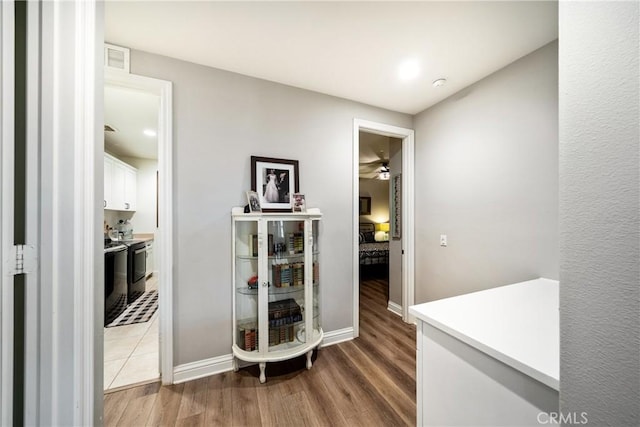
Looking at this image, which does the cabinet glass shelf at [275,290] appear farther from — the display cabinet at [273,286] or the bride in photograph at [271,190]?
the bride in photograph at [271,190]

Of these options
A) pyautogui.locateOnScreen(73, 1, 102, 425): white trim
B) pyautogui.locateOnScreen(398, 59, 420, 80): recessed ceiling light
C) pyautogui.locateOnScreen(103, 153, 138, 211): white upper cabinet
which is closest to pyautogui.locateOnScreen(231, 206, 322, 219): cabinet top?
pyautogui.locateOnScreen(73, 1, 102, 425): white trim

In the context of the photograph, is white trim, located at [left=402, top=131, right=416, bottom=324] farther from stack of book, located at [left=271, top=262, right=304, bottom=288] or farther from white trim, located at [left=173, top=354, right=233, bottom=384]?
white trim, located at [left=173, top=354, right=233, bottom=384]

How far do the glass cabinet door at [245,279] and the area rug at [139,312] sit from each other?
6.23 ft

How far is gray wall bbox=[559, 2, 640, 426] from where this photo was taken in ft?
1.42

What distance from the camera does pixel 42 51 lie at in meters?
0.69

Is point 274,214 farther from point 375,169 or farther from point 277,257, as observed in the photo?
point 375,169

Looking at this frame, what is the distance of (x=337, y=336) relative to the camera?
2.33m

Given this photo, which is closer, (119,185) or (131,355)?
(131,355)

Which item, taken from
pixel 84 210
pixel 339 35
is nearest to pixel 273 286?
pixel 84 210

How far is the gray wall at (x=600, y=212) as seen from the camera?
1.42 ft

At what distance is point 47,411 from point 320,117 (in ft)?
7.85

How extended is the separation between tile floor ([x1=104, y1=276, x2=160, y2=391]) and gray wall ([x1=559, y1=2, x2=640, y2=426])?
2520 millimetres

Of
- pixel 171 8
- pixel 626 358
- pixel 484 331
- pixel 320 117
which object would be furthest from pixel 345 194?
pixel 626 358

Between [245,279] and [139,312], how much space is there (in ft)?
7.77
